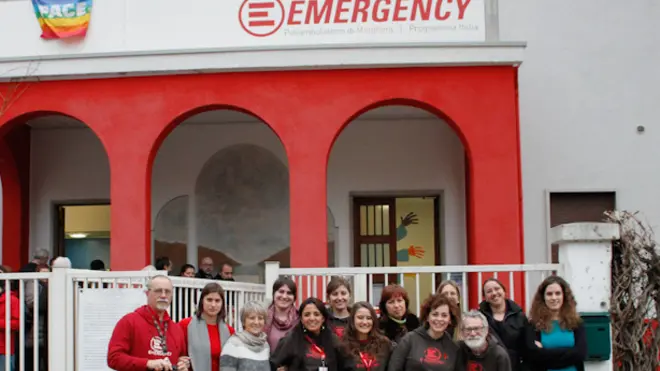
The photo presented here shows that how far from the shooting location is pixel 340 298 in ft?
25.0

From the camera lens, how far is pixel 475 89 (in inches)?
472

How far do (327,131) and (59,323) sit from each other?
5.17 m

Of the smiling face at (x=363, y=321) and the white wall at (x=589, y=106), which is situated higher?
the white wall at (x=589, y=106)

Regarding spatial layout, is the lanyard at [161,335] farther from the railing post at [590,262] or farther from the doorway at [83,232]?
the doorway at [83,232]

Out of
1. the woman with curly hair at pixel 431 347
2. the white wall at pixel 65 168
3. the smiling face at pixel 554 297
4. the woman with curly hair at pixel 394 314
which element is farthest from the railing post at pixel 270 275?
the white wall at pixel 65 168

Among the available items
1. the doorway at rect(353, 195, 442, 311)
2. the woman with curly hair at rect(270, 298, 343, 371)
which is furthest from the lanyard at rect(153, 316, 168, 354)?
the doorway at rect(353, 195, 442, 311)

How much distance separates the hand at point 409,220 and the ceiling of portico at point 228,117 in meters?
1.59

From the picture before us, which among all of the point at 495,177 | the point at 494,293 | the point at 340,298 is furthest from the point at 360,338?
the point at 495,177

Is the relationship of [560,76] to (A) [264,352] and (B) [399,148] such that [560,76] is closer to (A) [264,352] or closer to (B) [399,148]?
(B) [399,148]

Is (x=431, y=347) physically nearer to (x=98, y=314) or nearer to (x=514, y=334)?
(x=514, y=334)

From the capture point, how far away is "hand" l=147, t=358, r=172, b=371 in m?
6.41

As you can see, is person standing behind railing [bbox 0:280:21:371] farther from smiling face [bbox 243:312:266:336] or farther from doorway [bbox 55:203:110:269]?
doorway [bbox 55:203:110:269]

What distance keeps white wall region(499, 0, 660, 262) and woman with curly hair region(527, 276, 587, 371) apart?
723 cm

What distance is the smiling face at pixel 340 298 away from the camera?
25.0ft
